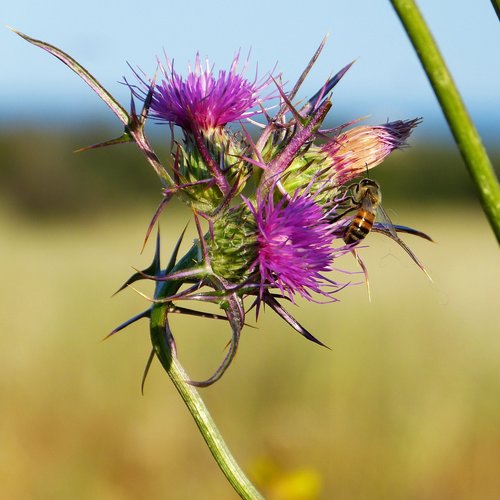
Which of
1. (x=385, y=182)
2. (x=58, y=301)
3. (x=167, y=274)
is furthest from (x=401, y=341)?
(x=385, y=182)

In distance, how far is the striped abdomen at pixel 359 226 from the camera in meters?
2.07

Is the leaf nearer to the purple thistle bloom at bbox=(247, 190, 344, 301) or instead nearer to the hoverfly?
the purple thistle bloom at bbox=(247, 190, 344, 301)

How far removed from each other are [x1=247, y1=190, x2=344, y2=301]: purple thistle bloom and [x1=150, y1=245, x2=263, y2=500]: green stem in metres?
0.16

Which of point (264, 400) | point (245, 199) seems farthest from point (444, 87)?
point (264, 400)

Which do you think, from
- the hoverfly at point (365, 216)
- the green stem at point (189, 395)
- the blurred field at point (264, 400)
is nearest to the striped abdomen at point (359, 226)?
the hoverfly at point (365, 216)

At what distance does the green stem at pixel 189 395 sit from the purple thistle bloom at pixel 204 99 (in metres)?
0.37

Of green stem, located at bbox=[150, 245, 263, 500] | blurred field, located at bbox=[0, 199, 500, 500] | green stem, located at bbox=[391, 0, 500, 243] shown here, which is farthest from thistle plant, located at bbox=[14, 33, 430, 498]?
blurred field, located at bbox=[0, 199, 500, 500]

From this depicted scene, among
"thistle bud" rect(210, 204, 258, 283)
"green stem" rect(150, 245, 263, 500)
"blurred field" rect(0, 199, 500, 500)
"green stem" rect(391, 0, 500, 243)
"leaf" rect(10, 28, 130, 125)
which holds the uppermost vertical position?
"leaf" rect(10, 28, 130, 125)

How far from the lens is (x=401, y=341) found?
9.66 meters

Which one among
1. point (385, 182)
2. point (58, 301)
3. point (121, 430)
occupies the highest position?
point (58, 301)

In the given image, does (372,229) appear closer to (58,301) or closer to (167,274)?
(167,274)

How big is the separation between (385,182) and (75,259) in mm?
14291

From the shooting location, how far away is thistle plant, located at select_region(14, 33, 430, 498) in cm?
182

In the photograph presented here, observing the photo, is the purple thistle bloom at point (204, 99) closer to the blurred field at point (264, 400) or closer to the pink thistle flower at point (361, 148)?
the pink thistle flower at point (361, 148)
